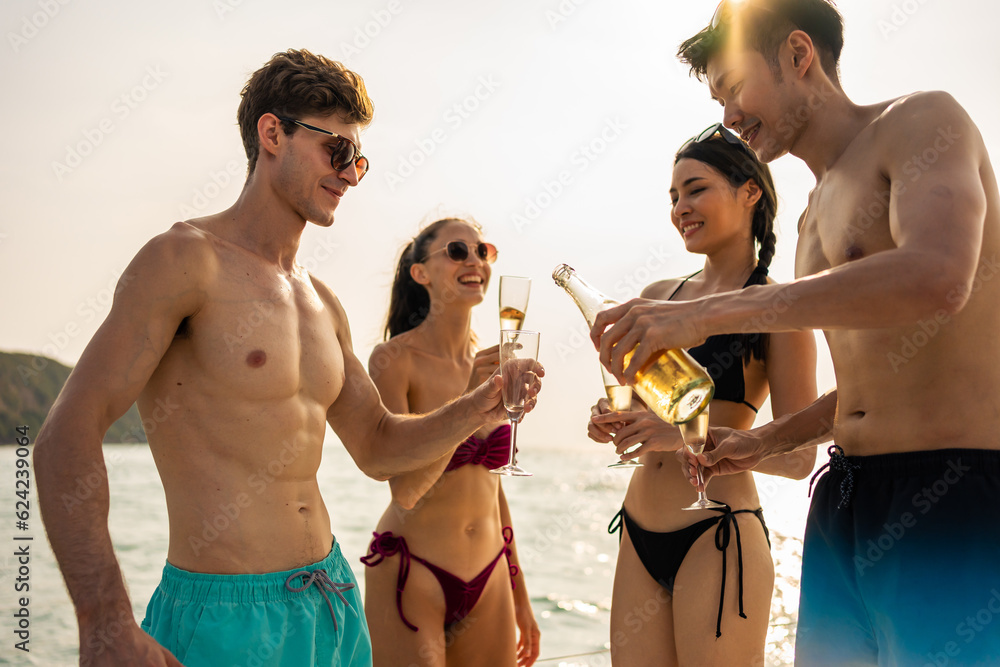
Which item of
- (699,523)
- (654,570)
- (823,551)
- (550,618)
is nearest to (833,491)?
(823,551)

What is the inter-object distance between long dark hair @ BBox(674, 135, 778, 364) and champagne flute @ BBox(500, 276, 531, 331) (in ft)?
3.14

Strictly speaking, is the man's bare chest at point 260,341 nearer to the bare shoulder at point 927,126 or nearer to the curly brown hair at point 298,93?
the curly brown hair at point 298,93

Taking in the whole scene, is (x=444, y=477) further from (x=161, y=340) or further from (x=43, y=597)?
(x=43, y=597)

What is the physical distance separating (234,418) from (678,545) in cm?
165

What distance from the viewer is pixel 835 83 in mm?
2316


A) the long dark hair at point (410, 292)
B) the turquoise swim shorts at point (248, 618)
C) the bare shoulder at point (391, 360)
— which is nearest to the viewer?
the turquoise swim shorts at point (248, 618)

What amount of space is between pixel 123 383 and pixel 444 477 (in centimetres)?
202

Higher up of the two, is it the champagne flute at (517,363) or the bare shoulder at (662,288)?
the bare shoulder at (662,288)

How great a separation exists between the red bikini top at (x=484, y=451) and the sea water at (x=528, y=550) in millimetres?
949

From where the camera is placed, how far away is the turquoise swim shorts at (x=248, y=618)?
81.6 inches

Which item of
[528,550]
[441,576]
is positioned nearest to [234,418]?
[441,576]

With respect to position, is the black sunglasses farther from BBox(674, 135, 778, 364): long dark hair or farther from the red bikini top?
the red bikini top

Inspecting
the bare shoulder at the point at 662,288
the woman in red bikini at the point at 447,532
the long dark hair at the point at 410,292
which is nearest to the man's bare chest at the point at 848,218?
the bare shoulder at the point at 662,288

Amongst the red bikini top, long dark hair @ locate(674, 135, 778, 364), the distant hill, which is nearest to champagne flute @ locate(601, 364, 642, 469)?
long dark hair @ locate(674, 135, 778, 364)
